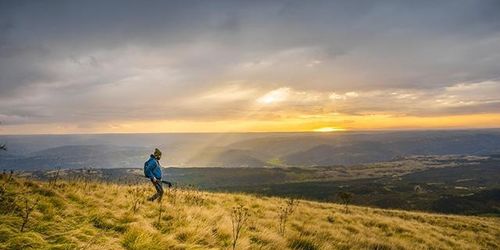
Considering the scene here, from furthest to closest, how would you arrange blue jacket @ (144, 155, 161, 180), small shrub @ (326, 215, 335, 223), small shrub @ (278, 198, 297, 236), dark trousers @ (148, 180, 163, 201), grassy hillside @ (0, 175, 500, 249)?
small shrub @ (326, 215, 335, 223), blue jacket @ (144, 155, 161, 180), dark trousers @ (148, 180, 163, 201), small shrub @ (278, 198, 297, 236), grassy hillside @ (0, 175, 500, 249)

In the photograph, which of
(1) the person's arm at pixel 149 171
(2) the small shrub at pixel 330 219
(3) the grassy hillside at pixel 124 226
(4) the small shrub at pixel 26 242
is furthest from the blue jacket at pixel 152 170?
(2) the small shrub at pixel 330 219

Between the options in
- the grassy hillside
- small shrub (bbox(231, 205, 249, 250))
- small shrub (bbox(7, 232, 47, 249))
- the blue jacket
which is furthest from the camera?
the blue jacket

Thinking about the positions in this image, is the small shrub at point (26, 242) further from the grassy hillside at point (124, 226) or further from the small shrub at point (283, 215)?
the small shrub at point (283, 215)

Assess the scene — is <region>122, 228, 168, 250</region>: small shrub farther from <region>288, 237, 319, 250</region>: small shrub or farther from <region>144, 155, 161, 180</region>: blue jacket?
<region>144, 155, 161, 180</region>: blue jacket

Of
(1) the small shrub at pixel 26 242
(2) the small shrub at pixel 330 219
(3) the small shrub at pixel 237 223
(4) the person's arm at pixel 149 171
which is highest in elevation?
(4) the person's arm at pixel 149 171

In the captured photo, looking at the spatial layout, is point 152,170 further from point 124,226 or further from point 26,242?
point 26,242

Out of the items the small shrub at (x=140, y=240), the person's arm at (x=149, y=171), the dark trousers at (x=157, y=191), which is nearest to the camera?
the small shrub at (x=140, y=240)

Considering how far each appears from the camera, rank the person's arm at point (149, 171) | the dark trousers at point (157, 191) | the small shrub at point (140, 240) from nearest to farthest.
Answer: the small shrub at point (140, 240) < the dark trousers at point (157, 191) < the person's arm at point (149, 171)

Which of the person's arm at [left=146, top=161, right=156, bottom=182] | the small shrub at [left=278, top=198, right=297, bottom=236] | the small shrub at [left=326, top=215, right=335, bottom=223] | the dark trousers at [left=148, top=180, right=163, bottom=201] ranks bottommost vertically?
the small shrub at [left=326, top=215, right=335, bottom=223]

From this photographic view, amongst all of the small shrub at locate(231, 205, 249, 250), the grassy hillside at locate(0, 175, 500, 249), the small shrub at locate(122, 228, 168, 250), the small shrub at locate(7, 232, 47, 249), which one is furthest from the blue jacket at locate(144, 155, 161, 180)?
the small shrub at locate(7, 232, 47, 249)

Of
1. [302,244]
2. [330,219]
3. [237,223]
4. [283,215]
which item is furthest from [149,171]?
[330,219]

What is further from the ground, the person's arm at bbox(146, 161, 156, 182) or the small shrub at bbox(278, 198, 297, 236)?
the person's arm at bbox(146, 161, 156, 182)

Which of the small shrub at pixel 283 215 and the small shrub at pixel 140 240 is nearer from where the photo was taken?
the small shrub at pixel 140 240

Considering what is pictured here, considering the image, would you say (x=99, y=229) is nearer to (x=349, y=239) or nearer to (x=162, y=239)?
(x=162, y=239)
